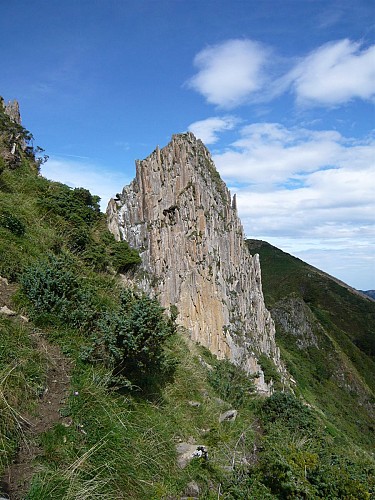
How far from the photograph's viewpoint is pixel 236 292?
1342 inches

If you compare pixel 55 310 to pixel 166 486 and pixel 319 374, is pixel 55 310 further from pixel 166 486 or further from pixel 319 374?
pixel 319 374

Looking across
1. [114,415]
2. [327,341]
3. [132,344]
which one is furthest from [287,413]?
[327,341]

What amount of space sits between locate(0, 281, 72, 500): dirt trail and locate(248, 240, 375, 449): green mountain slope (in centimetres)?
2923

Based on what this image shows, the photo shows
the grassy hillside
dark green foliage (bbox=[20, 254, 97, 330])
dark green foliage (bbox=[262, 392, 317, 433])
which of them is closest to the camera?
the grassy hillside

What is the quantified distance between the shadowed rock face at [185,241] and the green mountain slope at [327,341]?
12.3m

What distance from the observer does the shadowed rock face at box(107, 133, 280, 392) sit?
2644cm

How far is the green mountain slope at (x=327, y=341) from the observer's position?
154 feet

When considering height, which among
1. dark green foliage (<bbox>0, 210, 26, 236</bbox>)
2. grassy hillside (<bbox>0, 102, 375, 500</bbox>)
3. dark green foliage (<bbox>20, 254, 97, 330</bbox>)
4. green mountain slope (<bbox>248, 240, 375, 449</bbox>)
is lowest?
green mountain slope (<bbox>248, 240, 375, 449</bbox>)

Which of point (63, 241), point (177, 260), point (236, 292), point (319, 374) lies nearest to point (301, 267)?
point (319, 374)

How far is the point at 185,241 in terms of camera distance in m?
28.0

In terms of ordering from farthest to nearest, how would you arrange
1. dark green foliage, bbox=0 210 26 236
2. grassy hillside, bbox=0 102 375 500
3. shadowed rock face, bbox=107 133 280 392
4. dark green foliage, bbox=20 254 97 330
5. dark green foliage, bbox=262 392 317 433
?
shadowed rock face, bbox=107 133 280 392 → dark green foliage, bbox=0 210 26 236 → dark green foliage, bbox=262 392 317 433 → dark green foliage, bbox=20 254 97 330 → grassy hillside, bbox=0 102 375 500

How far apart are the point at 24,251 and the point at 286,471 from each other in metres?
6.78

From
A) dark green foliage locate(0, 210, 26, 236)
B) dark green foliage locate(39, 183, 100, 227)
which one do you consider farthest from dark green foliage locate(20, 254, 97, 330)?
dark green foliage locate(39, 183, 100, 227)

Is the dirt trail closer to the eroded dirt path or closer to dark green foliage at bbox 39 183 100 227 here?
the eroded dirt path
